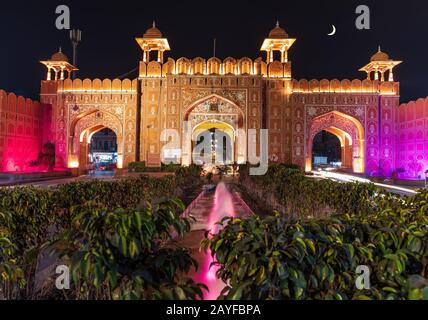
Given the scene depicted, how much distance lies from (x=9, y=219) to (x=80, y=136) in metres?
20.8

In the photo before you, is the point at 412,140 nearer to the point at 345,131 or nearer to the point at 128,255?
the point at 345,131

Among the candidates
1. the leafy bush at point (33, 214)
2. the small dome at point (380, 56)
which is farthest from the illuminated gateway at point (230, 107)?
the leafy bush at point (33, 214)

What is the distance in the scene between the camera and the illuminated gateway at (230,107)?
2098 cm

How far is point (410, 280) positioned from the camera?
4.95 feet

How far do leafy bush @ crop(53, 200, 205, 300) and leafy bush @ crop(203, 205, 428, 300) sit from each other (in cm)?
27

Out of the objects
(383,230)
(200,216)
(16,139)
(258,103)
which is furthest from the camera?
(258,103)

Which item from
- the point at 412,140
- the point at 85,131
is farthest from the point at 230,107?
the point at 412,140

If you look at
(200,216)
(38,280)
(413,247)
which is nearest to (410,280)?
(413,247)

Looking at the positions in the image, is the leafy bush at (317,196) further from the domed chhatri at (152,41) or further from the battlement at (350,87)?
the domed chhatri at (152,41)

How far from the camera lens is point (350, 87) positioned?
70.0 feet

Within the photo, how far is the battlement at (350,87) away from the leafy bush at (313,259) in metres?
20.6

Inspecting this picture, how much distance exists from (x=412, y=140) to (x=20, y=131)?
2530 cm

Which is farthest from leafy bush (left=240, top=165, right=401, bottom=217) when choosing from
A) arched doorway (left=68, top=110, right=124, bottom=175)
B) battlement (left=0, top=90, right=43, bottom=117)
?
battlement (left=0, top=90, right=43, bottom=117)

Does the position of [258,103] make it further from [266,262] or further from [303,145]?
[266,262]
